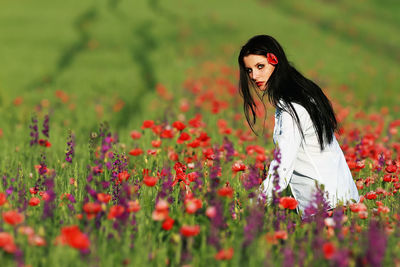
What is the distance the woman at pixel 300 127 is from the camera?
238 cm

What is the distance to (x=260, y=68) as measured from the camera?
8.75 ft

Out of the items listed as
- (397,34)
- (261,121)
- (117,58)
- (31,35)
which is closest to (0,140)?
(261,121)

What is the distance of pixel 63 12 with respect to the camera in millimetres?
19812

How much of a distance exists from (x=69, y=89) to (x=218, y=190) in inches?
278

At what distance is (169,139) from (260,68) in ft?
5.81

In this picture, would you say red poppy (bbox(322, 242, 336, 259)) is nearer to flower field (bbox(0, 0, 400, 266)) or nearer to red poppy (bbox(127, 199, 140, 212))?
flower field (bbox(0, 0, 400, 266))

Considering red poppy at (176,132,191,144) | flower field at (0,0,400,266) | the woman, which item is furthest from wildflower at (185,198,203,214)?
red poppy at (176,132,191,144)

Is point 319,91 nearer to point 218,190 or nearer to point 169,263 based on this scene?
point 218,190

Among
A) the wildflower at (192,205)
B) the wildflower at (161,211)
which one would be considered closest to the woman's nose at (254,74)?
the wildflower at (192,205)

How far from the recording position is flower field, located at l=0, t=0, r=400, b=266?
1.69 meters

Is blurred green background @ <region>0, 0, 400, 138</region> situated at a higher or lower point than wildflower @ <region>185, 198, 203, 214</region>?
higher

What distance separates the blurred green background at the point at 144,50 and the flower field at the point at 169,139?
72 mm

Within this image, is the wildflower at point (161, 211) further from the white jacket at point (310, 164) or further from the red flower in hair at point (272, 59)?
the red flower in hair at point (272, 59)

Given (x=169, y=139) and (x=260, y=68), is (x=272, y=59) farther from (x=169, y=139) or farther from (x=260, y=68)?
(x=169, y=139)
